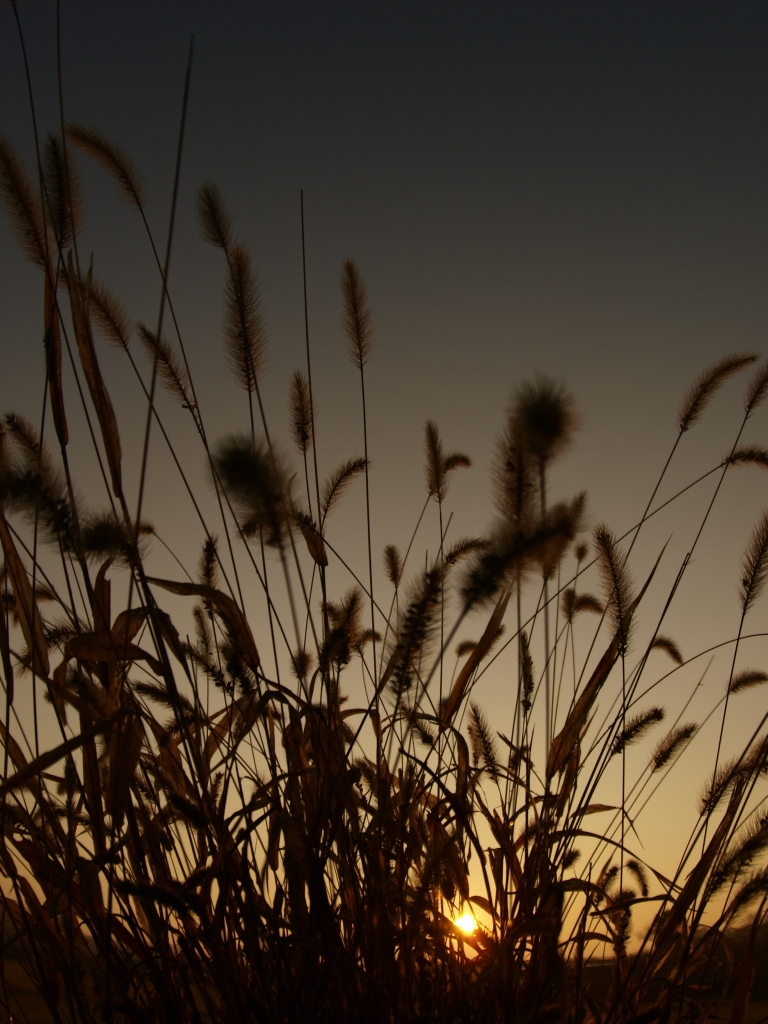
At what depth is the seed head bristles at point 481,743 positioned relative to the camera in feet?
4.26

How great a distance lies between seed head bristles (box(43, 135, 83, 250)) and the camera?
0.98 metres

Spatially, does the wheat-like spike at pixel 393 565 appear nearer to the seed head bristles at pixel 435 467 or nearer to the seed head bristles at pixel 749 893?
the seed head bristles at pixel 435 467

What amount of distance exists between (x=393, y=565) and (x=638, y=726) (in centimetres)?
53

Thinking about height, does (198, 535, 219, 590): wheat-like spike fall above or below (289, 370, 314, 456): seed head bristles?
below

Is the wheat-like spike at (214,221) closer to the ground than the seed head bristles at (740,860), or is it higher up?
higher up

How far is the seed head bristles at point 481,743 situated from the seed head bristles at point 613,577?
1.08 ft

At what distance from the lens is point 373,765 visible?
4.06 ft

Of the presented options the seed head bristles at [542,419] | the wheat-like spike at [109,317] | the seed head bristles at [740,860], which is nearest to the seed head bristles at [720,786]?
the seed head bristles at [740,860]

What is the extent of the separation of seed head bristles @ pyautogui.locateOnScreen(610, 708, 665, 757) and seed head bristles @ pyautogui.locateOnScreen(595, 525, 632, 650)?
206 millimetres

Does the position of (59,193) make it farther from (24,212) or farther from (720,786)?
(720,786)

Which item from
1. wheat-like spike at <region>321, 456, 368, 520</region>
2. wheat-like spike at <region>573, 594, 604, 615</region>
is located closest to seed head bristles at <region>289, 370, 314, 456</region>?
wheat-like spike at <region>321, 456, 368, 520</region>

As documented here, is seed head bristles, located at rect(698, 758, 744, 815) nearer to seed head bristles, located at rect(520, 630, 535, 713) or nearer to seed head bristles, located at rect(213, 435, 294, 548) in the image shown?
seed head bristles, located at rect(520, 630, 535, 713)

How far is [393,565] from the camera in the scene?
57.6 inches

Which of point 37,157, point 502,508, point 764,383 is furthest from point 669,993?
point 37,157
